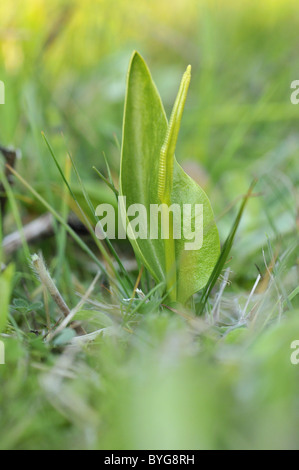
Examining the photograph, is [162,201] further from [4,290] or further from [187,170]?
[187,170]

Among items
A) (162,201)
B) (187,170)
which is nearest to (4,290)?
(162,201)

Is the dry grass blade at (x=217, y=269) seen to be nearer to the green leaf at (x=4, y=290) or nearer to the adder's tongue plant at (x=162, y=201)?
the adder's tongue plant at (x=162, y=201)

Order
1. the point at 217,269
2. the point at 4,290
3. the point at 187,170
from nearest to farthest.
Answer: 1. the point at 4,290
2. the point at 217,269
3. the point at 187,170

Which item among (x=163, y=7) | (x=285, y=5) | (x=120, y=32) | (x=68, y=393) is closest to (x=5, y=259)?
(x=68, y=393)

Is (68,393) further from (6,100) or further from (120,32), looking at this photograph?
(120,32)

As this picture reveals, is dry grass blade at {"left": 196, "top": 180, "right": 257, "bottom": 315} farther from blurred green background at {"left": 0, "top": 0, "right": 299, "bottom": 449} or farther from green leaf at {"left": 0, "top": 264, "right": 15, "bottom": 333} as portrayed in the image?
green leaf at {"left": 0, "top": 264, "right": 15, "bottom": 333}

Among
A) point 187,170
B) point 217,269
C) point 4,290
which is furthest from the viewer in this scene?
point 187,170

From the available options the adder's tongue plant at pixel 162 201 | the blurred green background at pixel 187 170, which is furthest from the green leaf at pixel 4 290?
the adder's tongue plant at pixel 162 201

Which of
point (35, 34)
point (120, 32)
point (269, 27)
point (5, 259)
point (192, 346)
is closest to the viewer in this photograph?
point (192, 346)
